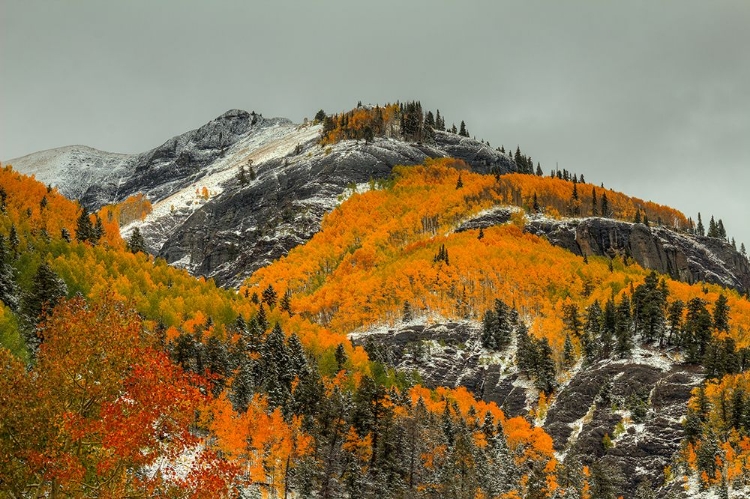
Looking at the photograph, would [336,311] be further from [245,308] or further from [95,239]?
[95,239]

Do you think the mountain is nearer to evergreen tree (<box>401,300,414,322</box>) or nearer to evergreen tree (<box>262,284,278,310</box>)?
evergreen tree (<box>401,300,414,322</box>)

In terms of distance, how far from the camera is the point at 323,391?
89375mm

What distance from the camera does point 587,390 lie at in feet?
429

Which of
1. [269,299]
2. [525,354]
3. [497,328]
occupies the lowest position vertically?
[525,354]

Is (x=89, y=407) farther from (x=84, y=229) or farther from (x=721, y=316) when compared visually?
(x=84, y=229)

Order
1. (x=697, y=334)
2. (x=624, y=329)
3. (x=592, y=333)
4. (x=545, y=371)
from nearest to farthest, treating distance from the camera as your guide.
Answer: (x=697, y=334) → (x=545, y=371) → (x=624, y=329) → (x=592, y=333)

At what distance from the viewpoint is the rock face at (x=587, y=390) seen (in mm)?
113750

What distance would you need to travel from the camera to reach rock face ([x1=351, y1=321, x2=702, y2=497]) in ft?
373

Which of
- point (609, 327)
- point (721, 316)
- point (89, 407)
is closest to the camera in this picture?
point (89, 407)

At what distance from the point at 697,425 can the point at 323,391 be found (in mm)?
67010

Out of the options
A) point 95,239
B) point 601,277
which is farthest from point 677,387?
point 95,239

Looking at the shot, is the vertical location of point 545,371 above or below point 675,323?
below

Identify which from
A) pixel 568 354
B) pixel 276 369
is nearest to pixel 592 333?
pixel 568 354

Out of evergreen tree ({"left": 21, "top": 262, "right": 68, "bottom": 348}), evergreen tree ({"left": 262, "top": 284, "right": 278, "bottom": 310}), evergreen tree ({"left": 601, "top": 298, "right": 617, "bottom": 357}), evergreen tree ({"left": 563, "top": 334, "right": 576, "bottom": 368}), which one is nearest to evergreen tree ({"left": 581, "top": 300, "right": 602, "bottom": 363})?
evergreen tree ({"left": 601, "top": 298, "right": 617, "bottom": 357})
